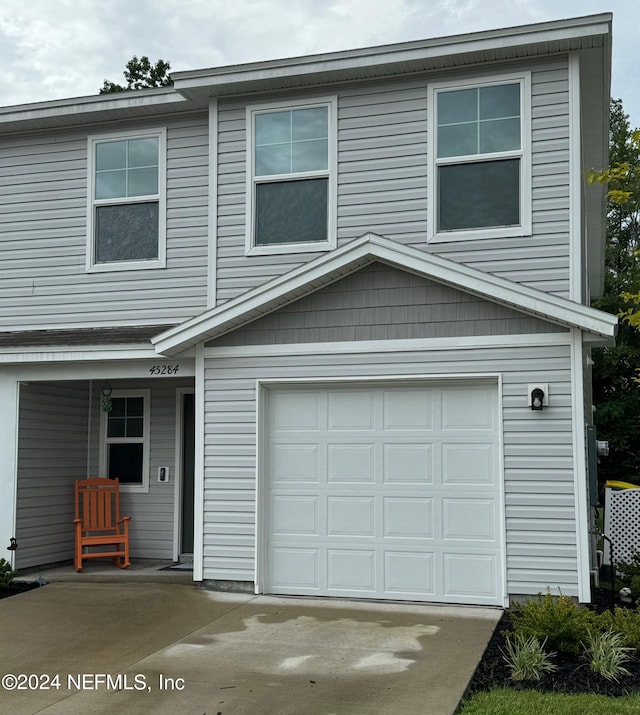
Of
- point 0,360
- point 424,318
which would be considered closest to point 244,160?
point 424,318

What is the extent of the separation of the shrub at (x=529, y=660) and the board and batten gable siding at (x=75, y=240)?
18.3 ft

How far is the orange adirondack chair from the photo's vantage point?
10.8 m

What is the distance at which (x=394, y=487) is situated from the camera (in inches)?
355

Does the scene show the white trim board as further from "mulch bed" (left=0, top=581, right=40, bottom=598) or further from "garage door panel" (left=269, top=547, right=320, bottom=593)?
"mulch bed" (left=0, top=581, right=40, bottom=598)

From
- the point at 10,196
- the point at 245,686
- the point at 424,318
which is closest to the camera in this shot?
the point at 245,686

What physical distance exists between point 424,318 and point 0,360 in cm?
515

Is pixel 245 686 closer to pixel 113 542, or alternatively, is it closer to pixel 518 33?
pixel 113 542

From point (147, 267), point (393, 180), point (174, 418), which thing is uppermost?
point (393, 180)

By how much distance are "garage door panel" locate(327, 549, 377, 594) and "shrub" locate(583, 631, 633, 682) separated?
2664mm

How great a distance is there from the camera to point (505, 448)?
8547 mm

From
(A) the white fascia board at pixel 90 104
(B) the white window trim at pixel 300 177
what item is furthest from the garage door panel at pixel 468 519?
(A) the white fascia board at pixel 90 104

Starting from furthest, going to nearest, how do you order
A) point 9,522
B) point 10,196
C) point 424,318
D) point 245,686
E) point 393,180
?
point 10,196, point 9,522, point 393,180, point 424,318, point 245,686

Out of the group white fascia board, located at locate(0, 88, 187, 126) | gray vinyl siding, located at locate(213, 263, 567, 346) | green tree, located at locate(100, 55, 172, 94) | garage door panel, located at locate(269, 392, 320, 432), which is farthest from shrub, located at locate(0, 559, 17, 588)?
green tree, located at locate(100, 55, 172, 94)

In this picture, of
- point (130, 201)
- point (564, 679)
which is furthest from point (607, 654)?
point (130, 201)
